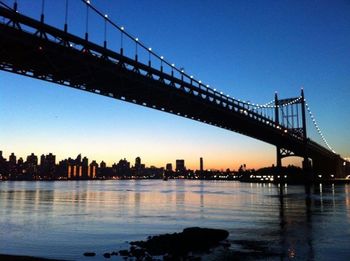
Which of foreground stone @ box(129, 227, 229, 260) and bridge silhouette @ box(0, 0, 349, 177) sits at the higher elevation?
bridge silhouette @ box(0, 0, 349, 177)

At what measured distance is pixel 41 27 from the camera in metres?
30.1

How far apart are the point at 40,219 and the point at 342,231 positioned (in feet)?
60.8

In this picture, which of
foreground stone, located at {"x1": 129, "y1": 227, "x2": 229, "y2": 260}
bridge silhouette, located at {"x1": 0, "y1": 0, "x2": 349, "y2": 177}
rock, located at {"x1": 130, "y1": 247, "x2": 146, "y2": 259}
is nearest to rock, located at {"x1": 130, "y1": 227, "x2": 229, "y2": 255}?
foreground stone, located at {"x1": 129, "y1": 227, "x2": 229, "y2": 260}

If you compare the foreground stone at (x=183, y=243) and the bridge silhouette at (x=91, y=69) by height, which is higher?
the bridge silhouette at (x=91, y=69)

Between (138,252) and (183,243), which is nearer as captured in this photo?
(138,252)

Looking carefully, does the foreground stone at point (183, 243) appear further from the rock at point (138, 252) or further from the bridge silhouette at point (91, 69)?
the bridge silhouette at point (91, 69)

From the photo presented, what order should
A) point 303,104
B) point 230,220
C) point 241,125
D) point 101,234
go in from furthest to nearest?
point 303,104 → point 241,125 → point 230,220 → point 101,234

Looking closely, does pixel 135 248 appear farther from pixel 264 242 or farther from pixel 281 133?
pixel 281 133

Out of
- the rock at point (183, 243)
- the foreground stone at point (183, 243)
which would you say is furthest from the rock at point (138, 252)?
the rock at point (183, 243)

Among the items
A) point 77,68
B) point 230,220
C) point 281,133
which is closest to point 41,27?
point 77,68

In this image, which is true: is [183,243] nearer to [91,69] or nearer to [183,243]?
[183,243]

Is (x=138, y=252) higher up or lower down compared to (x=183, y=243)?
lower down

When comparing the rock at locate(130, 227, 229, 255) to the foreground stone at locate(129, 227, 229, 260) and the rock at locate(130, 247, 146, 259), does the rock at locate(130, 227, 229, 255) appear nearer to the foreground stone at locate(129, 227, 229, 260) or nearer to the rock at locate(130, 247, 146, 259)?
the foreground stone at locate(129, 227, 229, 260)

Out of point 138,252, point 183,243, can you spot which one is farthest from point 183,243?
point 138,252
